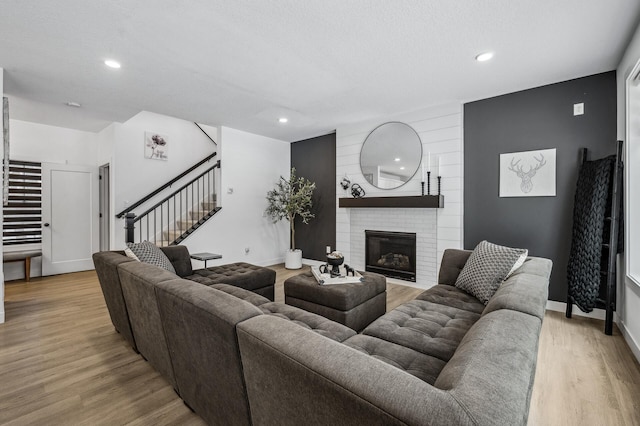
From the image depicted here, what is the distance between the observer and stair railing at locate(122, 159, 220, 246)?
528 cm

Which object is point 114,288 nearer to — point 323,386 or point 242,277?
point 242,277

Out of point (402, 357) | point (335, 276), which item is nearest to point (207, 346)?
point (402, 357)

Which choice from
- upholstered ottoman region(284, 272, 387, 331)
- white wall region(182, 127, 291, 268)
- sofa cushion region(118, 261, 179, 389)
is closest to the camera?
sofa cushion region(118, 261, 179, 389)

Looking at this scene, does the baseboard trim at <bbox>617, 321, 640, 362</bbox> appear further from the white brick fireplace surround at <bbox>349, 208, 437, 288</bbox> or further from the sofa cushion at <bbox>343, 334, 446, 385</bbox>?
the sofa cushion at <bbox>343, 334, 446, 385</bbox>

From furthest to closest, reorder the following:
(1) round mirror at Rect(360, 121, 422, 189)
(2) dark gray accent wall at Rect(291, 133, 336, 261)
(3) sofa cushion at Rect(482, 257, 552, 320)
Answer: (2) dark gray accent wall at Rect(291, 133, 336, 261)
(1) round mirror at Rect(360, 121, 422, 189)
(3) sofa cushion at Rect(482, 257, 552, 320)

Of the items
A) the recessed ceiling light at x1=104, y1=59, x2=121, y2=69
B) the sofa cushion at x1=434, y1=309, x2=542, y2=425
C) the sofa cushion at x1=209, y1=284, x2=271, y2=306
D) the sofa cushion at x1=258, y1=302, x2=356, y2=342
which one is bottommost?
the sofa cushion at x1=258, y1=302, x2=356, y2=342

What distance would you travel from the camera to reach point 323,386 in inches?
30.7

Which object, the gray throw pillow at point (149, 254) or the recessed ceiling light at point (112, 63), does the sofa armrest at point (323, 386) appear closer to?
the gray throw pillow at point (149, 254)

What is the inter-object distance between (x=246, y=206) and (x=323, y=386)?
16.6 ft

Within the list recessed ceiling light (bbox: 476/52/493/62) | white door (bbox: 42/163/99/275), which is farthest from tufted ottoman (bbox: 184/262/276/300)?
white door (bbox: 42/163/99/275)

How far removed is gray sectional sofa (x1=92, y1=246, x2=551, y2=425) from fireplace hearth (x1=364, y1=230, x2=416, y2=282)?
2.43 metres

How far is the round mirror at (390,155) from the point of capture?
443 centimetres

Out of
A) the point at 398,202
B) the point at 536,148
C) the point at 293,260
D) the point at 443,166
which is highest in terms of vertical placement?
the point at 536,148

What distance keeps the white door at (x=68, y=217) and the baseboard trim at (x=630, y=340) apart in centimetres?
733
